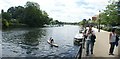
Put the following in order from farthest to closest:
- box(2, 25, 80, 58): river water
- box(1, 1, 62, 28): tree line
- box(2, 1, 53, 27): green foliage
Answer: box(2, 1, 53, 27): green foliage < box(1, 1, 62, 28): tree line < box(2, 25, 80, 58): river water

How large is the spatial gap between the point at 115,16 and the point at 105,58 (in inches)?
1448

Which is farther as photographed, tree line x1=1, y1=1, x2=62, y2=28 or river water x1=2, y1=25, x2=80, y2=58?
tree line x1=1, y1=1, x2=62, y2=28

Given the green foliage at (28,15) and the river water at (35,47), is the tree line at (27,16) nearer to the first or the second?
the green foliage at (28,15)

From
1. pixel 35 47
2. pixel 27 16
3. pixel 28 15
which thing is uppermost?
pixel 28 15

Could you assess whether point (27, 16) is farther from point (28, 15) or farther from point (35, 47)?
point (35, 47)

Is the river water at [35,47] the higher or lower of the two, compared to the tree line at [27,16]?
lower

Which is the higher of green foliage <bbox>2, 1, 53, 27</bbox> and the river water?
green foliage <bbox>2, 1, 53, 27</bbox>

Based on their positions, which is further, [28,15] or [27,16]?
[27,16]

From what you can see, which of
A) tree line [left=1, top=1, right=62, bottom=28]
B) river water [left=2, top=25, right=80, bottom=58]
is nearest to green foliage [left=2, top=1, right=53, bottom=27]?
tree line [left=1, top=1, right=62, bottom=28]

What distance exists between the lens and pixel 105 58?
13562 mm

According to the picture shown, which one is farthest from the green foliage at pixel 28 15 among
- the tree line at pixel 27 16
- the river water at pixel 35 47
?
the river water at pixel 35 47

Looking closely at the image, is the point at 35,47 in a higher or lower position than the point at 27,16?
lower

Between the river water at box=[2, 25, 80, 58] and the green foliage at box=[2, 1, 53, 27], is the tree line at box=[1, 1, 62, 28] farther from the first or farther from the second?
the river water at box=[2, 25, 80, 58]

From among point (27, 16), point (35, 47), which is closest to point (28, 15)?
point (27, 16)
